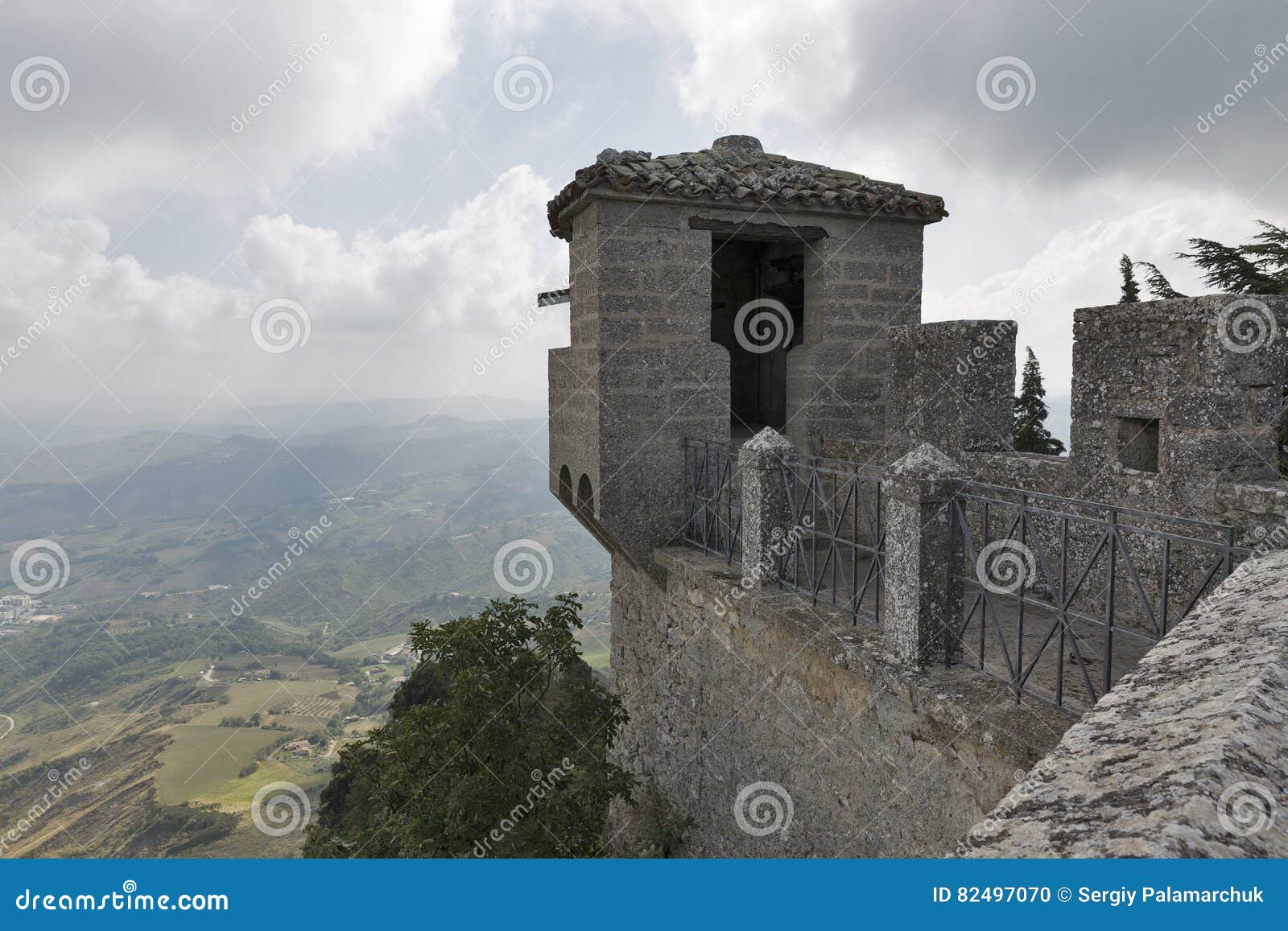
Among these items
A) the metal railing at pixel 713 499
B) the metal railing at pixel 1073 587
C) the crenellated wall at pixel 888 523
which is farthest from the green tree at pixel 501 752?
the metal railing at pixel 1073 587

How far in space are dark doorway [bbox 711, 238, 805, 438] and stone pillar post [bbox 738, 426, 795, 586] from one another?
4.46 m

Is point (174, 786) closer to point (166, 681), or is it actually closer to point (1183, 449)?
point (166, 681)

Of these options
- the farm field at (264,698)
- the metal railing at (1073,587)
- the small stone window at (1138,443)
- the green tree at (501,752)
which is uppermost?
the small stone window at (1138,443)

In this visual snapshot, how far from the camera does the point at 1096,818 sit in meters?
1.35

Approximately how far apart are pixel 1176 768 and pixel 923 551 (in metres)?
2.65

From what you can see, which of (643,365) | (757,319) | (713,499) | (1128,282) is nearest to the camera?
(713,499)

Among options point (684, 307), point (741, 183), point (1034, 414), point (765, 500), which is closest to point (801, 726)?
point (765, 500)

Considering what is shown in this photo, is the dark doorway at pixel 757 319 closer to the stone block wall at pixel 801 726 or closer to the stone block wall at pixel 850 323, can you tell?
the stone block wall at pixel 850 323

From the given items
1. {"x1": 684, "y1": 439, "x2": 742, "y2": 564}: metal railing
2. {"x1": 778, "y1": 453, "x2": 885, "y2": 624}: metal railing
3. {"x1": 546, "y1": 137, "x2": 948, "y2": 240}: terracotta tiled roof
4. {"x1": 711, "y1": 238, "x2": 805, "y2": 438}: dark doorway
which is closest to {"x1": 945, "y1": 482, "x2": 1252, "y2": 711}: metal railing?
{"x1": 778, "y1": 453, "x2": 885, "y2": 624}: metal railing

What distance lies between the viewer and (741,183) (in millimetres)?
7168

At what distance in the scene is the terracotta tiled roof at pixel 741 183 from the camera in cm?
690

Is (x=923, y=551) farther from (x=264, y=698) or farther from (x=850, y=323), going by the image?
(x=264, y=698)

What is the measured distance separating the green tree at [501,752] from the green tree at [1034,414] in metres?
15.2

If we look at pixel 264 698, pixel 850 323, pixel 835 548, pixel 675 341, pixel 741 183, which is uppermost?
pixel 741 183
